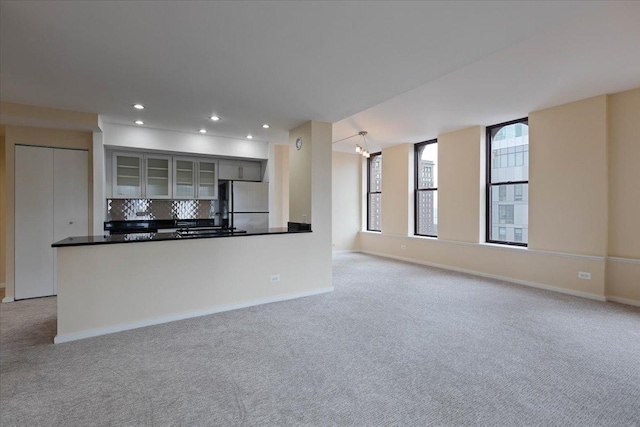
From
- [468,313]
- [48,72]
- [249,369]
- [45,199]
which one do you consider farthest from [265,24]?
[45,199]

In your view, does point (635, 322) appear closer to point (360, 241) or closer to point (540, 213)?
point (540, 213)

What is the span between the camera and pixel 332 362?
8.04 feet

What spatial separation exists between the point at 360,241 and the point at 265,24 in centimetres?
690

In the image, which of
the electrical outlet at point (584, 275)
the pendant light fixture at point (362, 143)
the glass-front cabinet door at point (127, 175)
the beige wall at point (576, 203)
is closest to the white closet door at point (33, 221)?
the glass-front cabinet door at point (127, 175)

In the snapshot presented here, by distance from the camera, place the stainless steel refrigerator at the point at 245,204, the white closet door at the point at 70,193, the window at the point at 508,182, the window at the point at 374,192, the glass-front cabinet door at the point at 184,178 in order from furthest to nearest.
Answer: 1. the window at the point at 374,192
2. the stainless steel refrigerator at the point at 245,204
3. the glass-front cabinet door at the point at 184,178
4. the window at the point at 508,182
5. the white closet door at the point at 70,193

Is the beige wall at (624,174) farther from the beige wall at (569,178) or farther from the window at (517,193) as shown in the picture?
the window at (517,193)

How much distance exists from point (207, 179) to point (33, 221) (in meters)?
2.54

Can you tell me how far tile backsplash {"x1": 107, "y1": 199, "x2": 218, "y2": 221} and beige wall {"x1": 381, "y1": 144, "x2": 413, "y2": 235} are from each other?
415cm

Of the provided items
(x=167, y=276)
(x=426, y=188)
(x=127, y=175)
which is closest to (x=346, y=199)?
(x=426, y=188)

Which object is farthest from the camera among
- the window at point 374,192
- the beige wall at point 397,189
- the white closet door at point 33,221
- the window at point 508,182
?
the window at point 374,192

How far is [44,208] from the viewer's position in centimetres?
433

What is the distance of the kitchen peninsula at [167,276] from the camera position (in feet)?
9.76

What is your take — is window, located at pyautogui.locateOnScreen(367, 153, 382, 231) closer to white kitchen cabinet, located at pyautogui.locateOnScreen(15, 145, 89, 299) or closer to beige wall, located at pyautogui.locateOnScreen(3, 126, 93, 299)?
white kitchen cabinet, located at pyautogui.locateOnScreen(15, 145, 89, 299)

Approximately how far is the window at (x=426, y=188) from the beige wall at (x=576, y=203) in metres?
1.01
